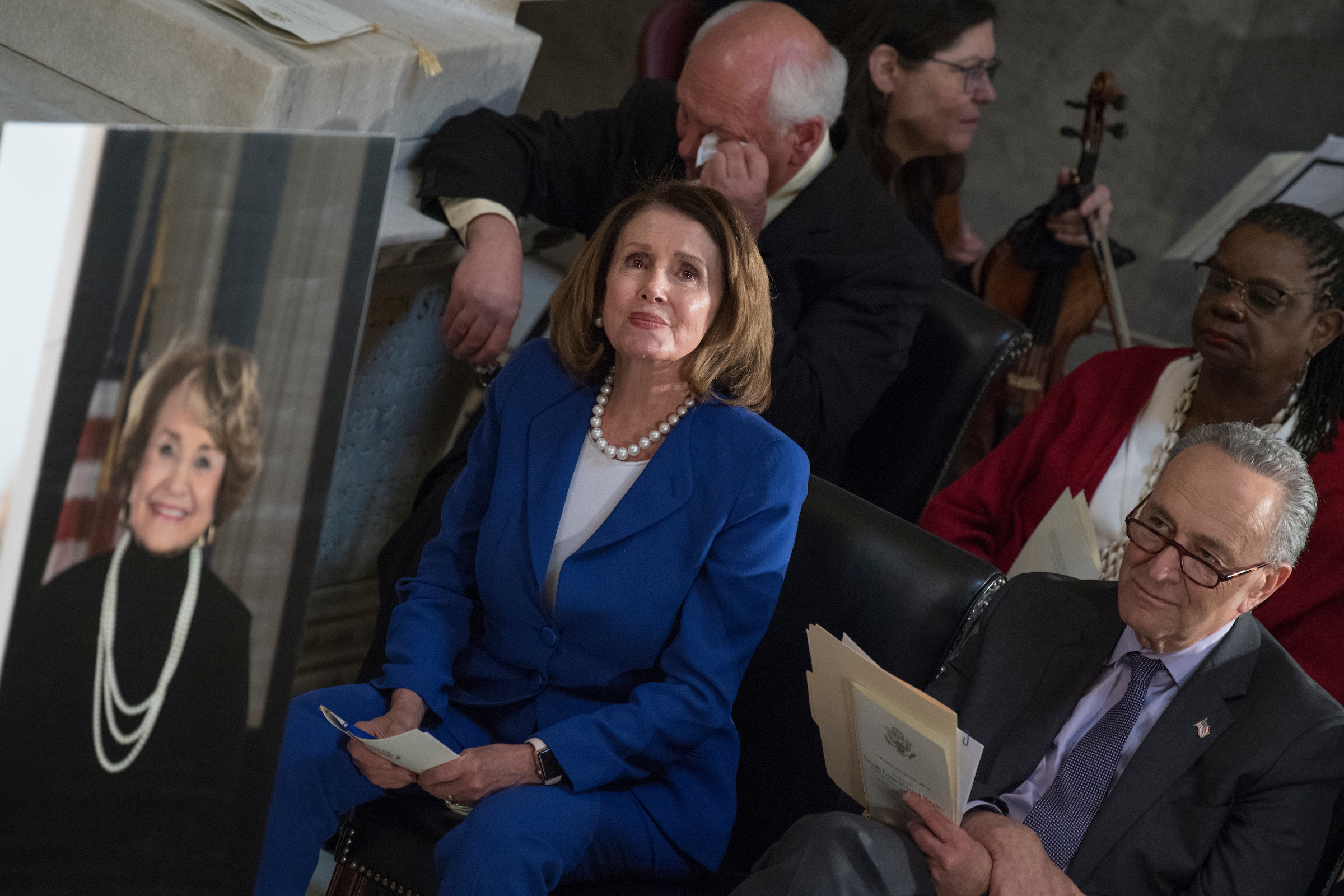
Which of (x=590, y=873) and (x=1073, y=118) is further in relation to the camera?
(x=1073, y=118)

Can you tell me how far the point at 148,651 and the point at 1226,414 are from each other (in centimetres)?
208

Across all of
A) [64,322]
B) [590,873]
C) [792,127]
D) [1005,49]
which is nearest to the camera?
[64,322]

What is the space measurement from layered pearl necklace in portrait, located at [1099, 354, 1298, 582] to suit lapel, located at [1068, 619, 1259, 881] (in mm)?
681

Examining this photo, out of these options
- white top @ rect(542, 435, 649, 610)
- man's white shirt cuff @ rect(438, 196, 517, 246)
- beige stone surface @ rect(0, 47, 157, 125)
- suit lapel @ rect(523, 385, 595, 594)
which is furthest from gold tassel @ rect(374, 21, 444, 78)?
white top @ rect(542, 435, 649, 610)

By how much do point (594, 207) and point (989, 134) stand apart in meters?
2.47

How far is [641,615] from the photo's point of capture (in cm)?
183

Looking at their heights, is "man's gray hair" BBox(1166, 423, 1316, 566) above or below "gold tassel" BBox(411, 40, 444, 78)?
below

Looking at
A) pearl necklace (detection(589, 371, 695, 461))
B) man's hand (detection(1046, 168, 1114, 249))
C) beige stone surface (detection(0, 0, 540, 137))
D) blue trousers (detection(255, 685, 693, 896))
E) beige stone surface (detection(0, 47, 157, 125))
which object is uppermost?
man's hand (detection(1046, 168, 1114, 249))

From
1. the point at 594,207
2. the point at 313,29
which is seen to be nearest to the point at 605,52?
the point at 594,207

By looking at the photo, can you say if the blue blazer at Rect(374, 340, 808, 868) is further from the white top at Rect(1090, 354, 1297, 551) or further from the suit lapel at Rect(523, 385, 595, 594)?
the white top at Rect(1090, 354, 1297, 551)

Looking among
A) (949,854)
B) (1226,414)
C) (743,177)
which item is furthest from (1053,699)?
(743,177)

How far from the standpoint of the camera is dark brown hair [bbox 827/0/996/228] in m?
3.24

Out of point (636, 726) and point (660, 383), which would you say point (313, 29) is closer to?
point (660, 383)

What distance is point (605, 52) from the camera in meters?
4.74
